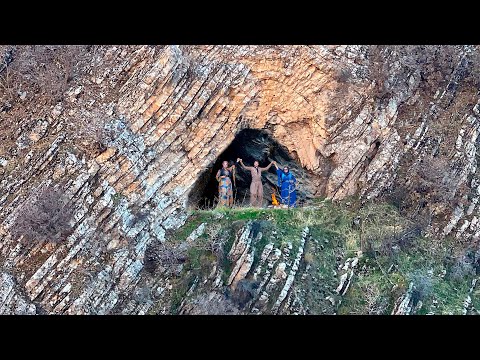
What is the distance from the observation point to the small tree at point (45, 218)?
1230 cm

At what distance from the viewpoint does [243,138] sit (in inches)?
603

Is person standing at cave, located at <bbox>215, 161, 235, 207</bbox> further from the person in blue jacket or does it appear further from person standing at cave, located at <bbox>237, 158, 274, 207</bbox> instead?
the person in blue jacket

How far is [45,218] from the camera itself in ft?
40.3

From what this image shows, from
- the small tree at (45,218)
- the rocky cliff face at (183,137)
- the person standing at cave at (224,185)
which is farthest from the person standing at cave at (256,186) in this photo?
the small tree at (45,218)

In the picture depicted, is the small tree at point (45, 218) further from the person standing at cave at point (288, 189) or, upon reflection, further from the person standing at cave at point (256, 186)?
the person standing at cave at point (288, 189)

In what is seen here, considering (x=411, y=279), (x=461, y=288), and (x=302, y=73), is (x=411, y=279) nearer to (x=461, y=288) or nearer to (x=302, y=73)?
(x=461, y=288)

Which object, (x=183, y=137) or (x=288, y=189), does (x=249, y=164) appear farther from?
(x=183, y=137)

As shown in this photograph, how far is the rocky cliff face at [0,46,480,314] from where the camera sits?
1259 centimetres

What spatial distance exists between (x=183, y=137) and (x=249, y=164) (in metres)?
2.17

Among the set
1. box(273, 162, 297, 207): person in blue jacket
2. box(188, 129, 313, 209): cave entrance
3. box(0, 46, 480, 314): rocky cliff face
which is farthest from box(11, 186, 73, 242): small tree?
box(273, 162, 297, 207): person in blue jacket

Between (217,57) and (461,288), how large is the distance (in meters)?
6.57

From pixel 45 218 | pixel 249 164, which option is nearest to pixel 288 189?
pixel 249 164

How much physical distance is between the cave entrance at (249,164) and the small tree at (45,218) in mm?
3012

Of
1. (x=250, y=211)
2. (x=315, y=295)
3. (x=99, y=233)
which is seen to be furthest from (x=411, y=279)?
(x=99, y=233)
